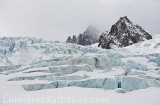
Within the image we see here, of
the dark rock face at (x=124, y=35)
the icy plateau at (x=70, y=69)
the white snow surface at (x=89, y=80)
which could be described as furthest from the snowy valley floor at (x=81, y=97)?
the dark rock face at (x=124, y=35)

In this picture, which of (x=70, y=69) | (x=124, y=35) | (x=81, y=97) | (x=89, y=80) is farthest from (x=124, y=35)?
(x=81, y=97)

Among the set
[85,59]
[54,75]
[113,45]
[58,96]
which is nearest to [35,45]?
[85,59]

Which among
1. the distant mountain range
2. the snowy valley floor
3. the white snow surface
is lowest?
the snowy valley floor

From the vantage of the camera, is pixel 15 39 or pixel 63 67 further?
pixel 15 39

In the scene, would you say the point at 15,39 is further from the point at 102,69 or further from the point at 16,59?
the point at 102,69

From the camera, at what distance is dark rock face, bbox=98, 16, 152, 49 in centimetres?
15088

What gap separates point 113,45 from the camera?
151 meters

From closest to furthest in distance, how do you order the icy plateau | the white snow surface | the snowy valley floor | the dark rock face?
the snowy valley floor < the white snow surface < the icy plateau < the dark rock face

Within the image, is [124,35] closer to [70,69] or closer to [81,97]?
[70,69]

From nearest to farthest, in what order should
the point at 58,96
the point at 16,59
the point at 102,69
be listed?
1. the point at 58,96
2. the point at 102,69
3. the point at 16,59

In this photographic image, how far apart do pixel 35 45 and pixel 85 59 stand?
962 inches

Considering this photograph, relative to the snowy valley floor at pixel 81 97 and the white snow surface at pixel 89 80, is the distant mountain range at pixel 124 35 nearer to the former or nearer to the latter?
the white snow surface at pixel 89 80

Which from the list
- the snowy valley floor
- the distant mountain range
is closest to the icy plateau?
the snowy valley floor

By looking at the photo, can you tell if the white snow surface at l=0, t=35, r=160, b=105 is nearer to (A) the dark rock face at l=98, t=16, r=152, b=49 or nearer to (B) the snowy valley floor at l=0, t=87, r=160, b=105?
(B) the snowy valley floor at l=0, t=87, r=160, b=105
